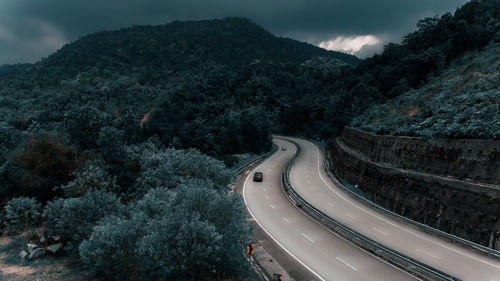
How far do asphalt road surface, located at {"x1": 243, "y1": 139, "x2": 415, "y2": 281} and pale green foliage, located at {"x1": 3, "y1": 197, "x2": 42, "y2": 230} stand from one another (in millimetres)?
18117

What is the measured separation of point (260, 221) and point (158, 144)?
1307 inches

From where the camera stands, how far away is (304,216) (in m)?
23.8

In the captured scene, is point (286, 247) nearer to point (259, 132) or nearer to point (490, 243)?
point (490, 243)

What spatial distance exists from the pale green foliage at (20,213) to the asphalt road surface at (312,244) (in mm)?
18117

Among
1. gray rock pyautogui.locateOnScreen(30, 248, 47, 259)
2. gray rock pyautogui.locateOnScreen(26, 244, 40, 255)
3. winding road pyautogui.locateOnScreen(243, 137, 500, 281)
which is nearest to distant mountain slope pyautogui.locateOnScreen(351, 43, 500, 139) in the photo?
winding road pyautogui.locateOnScreen(243, 137, 500, 281)

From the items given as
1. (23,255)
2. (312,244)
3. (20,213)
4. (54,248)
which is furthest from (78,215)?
(312,244)

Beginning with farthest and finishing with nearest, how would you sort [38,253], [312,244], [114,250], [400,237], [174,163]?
[174,163] → [400,237] → [312,244] → [38,253] → [114,250]

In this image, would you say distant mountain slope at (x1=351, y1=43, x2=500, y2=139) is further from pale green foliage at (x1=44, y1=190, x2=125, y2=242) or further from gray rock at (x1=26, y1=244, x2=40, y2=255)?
gray rock at (x1=26, y1=244, x2=40, y2=255)

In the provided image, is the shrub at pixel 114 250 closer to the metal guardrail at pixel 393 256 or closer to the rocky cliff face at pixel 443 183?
the metal guardrail at pixel 393 256

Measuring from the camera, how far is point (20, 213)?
856 inches

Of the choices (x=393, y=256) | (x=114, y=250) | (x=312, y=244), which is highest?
(x=114, y=250)

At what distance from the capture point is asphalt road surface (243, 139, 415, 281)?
14.8 meters

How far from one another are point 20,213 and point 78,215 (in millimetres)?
8039

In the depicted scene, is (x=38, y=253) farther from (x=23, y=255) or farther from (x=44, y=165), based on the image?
(x=44, y=165)
